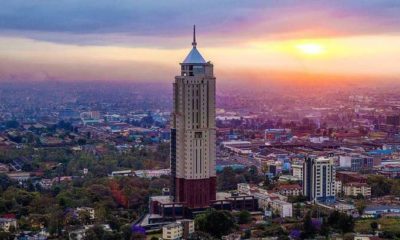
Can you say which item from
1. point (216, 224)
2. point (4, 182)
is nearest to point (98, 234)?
point (216, 224)

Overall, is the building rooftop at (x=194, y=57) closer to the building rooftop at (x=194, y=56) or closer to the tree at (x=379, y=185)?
the building rooftop at (x=194, y=56)

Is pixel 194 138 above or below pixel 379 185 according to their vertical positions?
above

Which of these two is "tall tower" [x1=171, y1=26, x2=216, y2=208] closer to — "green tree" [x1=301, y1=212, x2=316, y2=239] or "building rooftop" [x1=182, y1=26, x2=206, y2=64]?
"building rooftop" [x1=182, y1=26, x2=206, y2=64]

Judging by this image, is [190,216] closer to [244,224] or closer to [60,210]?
[244,224]

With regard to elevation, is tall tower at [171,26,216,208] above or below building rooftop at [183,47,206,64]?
below

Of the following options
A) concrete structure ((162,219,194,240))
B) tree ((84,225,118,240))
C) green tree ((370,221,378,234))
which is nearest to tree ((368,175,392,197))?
green tree ((370,221,378,234))

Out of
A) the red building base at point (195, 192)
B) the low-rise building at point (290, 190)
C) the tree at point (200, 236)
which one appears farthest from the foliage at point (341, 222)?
the low-rise building at point (290, 190)

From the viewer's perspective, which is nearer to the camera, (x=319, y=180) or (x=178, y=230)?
(x=178, y=230)

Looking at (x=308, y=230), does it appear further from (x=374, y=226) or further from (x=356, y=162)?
(x=356, y=162)
